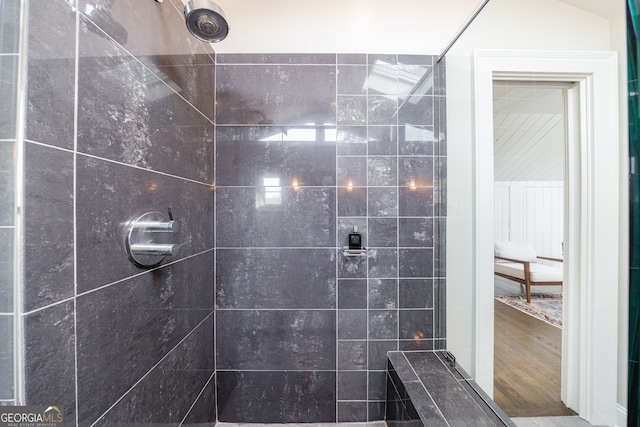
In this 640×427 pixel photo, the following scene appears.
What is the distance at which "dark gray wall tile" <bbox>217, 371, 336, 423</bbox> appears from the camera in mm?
1339

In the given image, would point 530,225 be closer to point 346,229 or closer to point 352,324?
point 346,229

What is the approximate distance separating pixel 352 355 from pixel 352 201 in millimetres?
911

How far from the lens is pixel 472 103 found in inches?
45.2

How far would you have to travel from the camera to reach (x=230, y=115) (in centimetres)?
136

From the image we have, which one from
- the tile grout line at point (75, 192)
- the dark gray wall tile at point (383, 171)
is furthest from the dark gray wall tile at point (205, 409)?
the dark gray wall tile at point (383, 171)

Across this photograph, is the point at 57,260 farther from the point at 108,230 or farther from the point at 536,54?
the point at 536,54

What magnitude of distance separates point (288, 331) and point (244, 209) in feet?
2.52

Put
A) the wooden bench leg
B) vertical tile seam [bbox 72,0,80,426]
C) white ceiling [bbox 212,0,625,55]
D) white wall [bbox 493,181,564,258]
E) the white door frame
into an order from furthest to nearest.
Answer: white ceiling [bbox 212,0,625,55]
the wooden bench leg
white wall [bbox 493,181,564,258]
the white door frame
vertical tile seam [bbox 72,0,80,426]

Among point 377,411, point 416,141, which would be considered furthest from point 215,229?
point 377,411

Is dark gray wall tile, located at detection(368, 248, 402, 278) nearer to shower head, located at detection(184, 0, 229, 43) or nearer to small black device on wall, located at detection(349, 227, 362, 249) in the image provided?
small black device on wall, located at detection(349, 227, 362, 249)

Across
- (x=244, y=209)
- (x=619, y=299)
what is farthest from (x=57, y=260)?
(x=619, y=299)

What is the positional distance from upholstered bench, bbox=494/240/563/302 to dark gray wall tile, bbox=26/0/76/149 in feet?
5.03

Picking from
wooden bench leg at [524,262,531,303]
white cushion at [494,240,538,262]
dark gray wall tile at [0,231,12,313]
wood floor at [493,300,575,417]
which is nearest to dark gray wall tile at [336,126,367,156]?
white cushion at [494,240,538,262]

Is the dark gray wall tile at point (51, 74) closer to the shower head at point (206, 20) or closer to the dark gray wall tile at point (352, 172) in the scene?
the shower head at point (206, 20)
